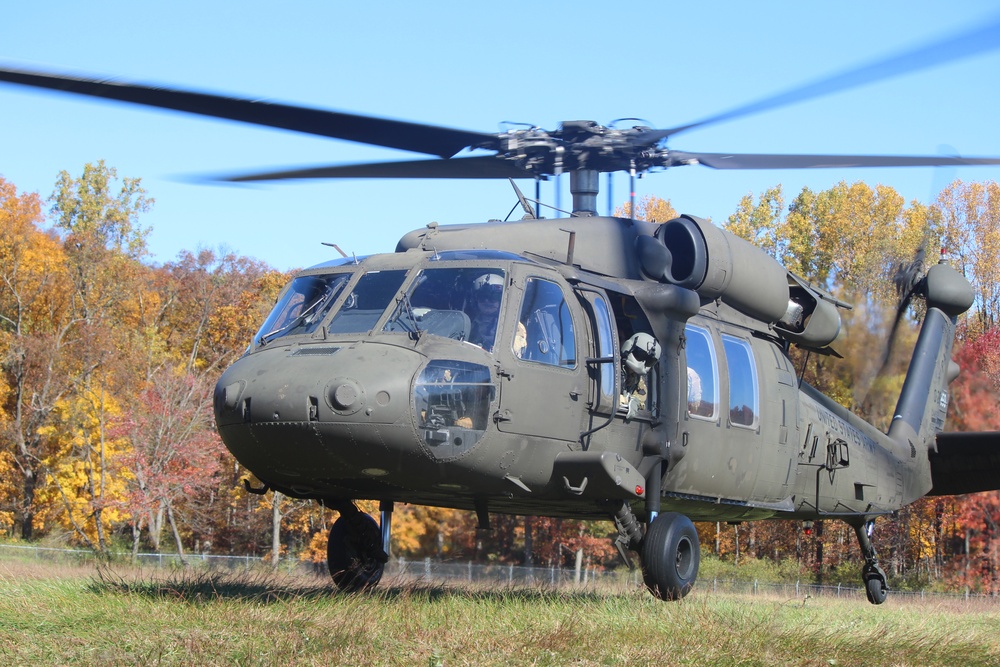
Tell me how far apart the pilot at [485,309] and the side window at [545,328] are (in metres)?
0.21

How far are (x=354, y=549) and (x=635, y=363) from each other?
3.23 metres

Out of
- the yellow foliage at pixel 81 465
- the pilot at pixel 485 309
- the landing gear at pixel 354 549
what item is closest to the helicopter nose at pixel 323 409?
the pilot at pixel 485 309

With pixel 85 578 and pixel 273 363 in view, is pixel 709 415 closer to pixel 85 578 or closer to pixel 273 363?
pixel 273 363

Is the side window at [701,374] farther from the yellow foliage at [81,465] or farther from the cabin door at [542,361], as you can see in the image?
the yellow foliage at [81,465]

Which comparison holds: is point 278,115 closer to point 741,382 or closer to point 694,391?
point 694,391

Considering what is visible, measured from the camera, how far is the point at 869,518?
44.0ft

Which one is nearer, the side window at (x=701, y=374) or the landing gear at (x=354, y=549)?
the side window at (x=701, y=374)

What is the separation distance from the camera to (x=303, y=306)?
9273mm

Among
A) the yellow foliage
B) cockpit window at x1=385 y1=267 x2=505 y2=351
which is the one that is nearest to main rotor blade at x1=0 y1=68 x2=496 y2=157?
cockpit window at x1=385 y1=267 x2=505 y2=351

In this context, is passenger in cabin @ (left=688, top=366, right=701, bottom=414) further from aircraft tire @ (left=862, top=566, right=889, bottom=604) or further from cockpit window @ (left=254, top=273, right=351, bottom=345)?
aircraft tire @ (left=862, top=566, right=889, bottom=604)

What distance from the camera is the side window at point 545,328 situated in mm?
8695

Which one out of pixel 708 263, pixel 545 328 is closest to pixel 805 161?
pixel 708 263

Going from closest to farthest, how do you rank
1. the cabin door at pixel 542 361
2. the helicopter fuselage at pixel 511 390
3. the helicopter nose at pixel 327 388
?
1. the helicopter nose at pixel 327 388
2. the helicopter fuselage at pixel 511 390
3. the cabin door at pixel 542 361

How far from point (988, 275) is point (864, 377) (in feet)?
82.3
